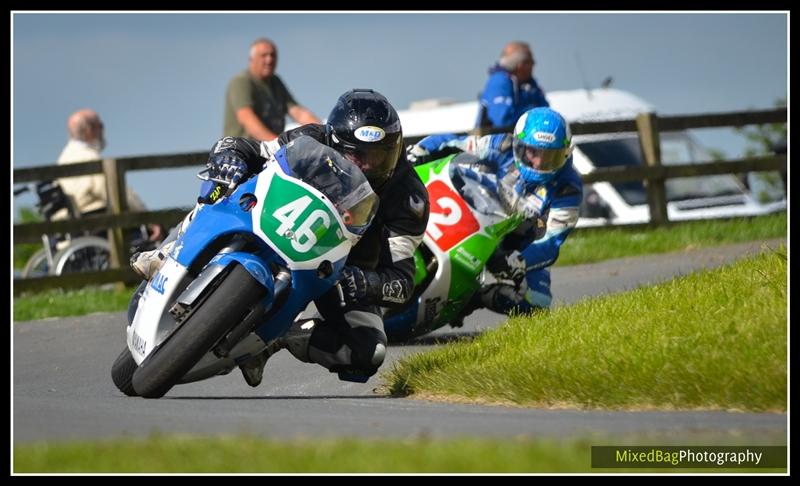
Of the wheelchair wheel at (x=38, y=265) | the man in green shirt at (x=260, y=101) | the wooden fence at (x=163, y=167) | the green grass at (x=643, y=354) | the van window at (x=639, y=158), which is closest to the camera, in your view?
the green grass at (x=643, y=354)

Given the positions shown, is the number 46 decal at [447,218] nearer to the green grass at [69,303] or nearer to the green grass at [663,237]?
the green grass at [69,303]

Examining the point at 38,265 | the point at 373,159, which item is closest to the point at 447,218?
the point at 373,159

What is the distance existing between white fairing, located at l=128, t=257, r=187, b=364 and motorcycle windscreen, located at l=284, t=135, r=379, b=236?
71 cm

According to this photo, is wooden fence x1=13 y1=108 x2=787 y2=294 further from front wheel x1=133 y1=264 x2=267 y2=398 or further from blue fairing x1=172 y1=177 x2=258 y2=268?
front wheel x1=133 y1=264 x2=267 y2=398

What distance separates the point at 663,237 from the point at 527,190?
6255 millimetres

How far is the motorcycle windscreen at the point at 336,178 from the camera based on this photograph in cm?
739

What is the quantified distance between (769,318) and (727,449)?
176 centimetres

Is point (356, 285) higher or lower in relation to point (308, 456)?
higher

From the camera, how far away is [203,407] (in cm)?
718

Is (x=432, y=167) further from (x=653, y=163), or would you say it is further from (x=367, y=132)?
(x=653, y=163)

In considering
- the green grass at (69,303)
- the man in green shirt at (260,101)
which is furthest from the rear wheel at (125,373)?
the man in green shirt at (260,101)

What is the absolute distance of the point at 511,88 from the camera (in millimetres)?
15422

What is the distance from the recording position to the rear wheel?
7.79 meters
